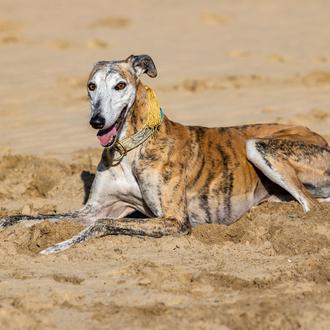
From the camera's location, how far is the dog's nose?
6.30m

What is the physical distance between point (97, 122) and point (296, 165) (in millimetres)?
1833

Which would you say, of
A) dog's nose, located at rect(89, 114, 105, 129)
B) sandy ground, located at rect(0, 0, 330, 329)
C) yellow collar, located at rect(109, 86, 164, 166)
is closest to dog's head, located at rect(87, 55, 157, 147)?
dog's nose, located at rect(89, 114, 105, 129)

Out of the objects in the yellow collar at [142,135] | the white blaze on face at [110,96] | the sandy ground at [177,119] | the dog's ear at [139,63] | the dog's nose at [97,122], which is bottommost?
the sandy ground at [177,119]

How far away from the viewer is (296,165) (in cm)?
734

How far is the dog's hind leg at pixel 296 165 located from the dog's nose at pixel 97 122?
4.72 ft

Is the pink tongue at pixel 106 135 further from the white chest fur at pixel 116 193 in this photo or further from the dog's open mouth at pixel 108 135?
the white chest fur at pixel 116 193

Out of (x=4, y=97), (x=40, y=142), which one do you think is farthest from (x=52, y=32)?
(x=40, y=142)

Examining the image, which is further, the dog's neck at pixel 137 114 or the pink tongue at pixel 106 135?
the dog's neck at pixel 137 114

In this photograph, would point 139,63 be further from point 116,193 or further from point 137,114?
point 116,193

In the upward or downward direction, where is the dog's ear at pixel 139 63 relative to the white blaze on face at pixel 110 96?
upward

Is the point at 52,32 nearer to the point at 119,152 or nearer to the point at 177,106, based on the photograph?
the point at 177,106

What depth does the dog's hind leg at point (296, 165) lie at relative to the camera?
7.20m

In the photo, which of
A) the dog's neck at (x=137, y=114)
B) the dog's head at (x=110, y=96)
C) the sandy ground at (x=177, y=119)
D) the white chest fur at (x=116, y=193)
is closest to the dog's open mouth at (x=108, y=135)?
the dog's head at (x=110, y=96)

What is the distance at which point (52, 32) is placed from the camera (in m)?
16.1
